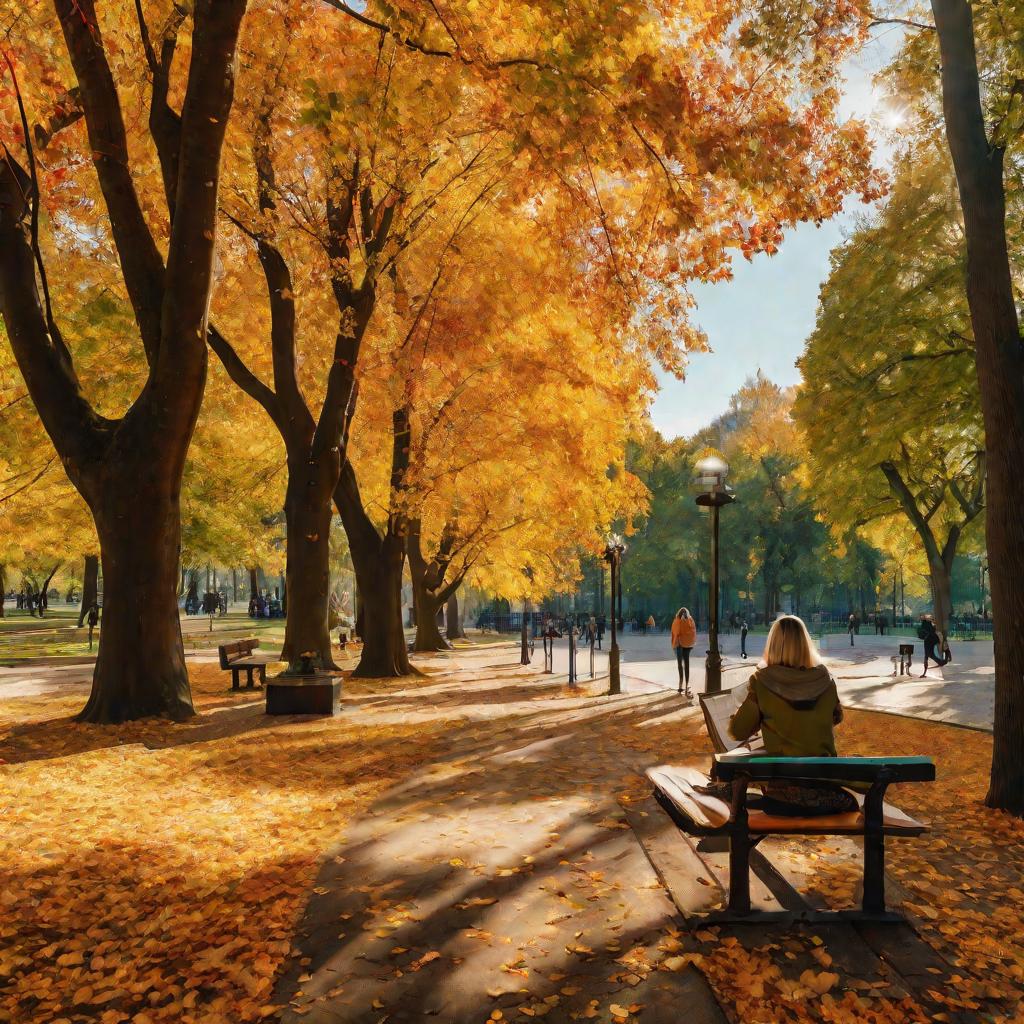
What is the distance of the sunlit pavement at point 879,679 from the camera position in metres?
15.4

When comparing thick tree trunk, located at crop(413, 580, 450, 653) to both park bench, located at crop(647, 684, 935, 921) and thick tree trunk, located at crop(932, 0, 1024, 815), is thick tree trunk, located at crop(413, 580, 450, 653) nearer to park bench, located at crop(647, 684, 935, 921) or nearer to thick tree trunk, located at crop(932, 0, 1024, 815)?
thick tree trunk, located at crop(932, 0, 1024, 815)

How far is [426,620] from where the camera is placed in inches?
1323

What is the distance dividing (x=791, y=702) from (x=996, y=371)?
14.3 feet

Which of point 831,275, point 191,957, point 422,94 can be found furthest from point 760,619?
point 191,957

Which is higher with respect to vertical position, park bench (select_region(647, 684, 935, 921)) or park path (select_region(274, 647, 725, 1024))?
park bench (select_region(647, 684, 935, 921))

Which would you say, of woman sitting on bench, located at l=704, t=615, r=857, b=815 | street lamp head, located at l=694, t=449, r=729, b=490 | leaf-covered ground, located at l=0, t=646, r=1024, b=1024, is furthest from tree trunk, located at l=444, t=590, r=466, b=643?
woman sitting on bench, located at l=704, t=615, r=857, b=815

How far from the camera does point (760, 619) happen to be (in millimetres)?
67750

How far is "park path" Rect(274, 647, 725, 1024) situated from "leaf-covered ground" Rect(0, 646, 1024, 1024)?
2 centimetres

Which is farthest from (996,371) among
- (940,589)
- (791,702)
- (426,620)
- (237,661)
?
(426,620)

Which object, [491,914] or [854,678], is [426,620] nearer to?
[854,678]

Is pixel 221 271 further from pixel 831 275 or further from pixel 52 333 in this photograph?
pixel 831 275

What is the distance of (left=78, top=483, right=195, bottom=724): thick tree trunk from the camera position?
1095 centimetres

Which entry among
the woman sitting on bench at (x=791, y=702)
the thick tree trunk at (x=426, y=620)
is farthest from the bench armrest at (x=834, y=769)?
the thick tree trunk at (x=426, y=620)

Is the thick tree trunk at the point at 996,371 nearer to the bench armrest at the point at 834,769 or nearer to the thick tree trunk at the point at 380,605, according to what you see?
the bench armrest at the point at 834,769
